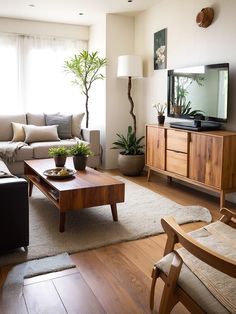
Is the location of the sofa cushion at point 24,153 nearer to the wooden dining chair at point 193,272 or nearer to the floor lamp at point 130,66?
the floor lamp at point 130,66

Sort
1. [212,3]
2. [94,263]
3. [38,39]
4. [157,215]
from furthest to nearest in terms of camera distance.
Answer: [38,39] → [212,3] → [157,215] → [94,263]

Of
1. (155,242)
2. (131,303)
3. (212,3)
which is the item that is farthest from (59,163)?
(212,3)

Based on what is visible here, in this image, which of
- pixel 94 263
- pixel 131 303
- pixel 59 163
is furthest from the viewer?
pixel 59 163

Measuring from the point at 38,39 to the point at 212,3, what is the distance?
297 centimetres

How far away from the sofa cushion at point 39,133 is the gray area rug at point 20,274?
107 inches

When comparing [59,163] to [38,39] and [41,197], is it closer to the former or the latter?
[41,197]

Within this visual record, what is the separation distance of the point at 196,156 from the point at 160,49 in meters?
1.87

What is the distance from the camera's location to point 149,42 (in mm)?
4887

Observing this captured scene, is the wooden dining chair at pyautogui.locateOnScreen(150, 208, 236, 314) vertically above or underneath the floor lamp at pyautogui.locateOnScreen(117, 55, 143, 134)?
underneath

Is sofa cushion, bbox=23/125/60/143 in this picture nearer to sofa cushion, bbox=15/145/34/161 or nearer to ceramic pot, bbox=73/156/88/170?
sofa cushion, bbox=15/145/34/161

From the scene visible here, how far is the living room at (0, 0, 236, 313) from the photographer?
188 cm

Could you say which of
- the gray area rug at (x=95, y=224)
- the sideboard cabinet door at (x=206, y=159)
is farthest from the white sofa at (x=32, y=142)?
the sideboard cabinet door at (x=206, y=159)

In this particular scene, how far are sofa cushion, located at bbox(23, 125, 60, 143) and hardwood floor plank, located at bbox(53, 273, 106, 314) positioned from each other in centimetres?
299

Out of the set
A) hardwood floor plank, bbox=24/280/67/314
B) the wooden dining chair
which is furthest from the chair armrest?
hardwood floor plank, bbox=24/280/67/314
